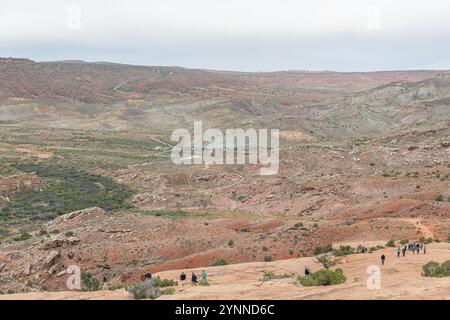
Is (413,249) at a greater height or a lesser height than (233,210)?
greater

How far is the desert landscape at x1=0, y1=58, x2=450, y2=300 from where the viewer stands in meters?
21.2

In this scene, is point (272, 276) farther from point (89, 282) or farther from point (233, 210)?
point (233, 210)

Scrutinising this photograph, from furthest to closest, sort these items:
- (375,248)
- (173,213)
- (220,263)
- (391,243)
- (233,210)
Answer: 1. (233,210)
2. (173,213)
3. (391,243)
4. (220,263)
5. (375,248)

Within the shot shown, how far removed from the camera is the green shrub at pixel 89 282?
2409cm

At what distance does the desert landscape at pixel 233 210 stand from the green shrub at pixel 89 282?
0.52m

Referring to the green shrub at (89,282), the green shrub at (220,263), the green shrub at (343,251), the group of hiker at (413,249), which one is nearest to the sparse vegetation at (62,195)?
the green shrub at (89,282)

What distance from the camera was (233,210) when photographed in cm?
4328

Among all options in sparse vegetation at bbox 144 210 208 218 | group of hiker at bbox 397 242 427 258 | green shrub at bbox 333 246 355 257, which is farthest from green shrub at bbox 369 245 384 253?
sparse vegetation at bbox 144 210 208 218

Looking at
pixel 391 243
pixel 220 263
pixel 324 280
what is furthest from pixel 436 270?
pixel 220 263

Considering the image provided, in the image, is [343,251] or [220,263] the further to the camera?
[220,263]

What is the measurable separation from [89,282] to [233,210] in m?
19.3

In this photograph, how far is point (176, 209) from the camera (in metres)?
44.0

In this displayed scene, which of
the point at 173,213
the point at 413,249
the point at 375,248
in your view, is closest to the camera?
the point at 413,249
